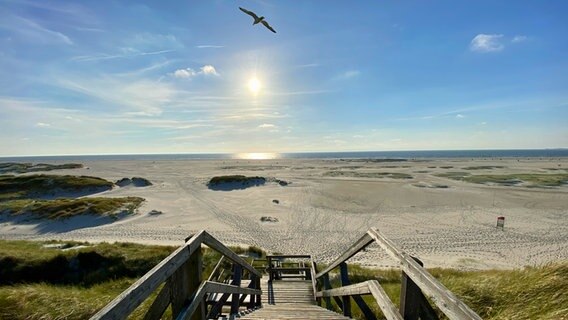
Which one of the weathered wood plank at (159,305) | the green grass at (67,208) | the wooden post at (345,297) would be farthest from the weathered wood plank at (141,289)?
the green grass at (67,208)

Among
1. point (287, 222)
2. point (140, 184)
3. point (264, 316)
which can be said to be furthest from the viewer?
point (140, 184)

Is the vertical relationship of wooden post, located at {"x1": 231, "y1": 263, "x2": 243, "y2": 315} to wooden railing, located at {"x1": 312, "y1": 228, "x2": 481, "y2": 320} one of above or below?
below

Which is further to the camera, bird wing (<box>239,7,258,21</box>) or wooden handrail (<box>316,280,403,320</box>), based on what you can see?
bird wing (<box>239,7,258,21</box>)

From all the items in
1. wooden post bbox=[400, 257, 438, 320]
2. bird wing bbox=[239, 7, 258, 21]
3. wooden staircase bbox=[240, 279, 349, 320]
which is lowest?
wooden staircase bbox=[240, 279, 349, 320]

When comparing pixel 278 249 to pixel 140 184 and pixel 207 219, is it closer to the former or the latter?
pixel 207 219

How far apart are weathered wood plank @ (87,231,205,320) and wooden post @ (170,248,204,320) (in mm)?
132

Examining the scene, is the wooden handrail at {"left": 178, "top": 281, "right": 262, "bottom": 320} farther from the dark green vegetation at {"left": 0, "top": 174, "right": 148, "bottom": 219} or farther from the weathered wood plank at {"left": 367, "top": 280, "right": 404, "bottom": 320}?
the dark green vegetation at {"left": 0, "top": 174, "right": 148, "bottom": 219}

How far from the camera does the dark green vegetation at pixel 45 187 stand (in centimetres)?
3703

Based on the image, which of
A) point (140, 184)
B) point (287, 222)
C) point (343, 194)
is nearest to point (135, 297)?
point (287, 222)

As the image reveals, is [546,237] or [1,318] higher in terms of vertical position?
[1,318]

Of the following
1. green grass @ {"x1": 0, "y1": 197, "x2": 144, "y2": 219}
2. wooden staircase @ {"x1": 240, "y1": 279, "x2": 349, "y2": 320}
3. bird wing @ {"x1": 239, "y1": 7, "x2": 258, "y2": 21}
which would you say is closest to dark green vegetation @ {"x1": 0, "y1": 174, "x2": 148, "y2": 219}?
green grass @ {"x1": 0, "y1": 197, "x2": 144, "y2": 219}

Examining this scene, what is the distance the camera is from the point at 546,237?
19375 mm

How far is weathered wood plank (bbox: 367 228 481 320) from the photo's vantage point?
5.48ft

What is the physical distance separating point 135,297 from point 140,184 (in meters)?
50.7
